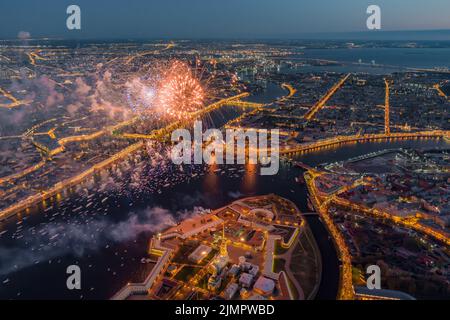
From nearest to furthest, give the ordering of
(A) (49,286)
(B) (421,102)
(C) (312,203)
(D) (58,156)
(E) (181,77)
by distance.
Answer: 1. (A) (49,286)
2. (C) (312,203)
3. (D) (58,156)
4. (E) (181,77)
5. (B) (421,102)

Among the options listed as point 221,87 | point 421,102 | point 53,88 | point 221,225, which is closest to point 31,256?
point 221,225

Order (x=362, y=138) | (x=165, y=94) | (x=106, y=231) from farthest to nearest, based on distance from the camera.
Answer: (x=165, y=94), (x=362, y=138), (x=106, y=231)

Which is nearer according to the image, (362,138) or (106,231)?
(106,231)

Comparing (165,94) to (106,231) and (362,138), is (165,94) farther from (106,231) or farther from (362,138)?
(106,231)

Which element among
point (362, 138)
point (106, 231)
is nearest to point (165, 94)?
point (362, 138)

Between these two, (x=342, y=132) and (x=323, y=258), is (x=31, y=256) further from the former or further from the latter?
(x=342, y=132)

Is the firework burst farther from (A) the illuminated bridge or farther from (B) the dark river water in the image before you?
(B) the dark river water

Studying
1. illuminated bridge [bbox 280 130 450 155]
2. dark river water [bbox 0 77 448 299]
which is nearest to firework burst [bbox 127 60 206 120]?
illuminated bridge [bbox 280 130 450 155]

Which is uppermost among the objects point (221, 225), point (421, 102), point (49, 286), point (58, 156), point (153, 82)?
point (153, 82)
